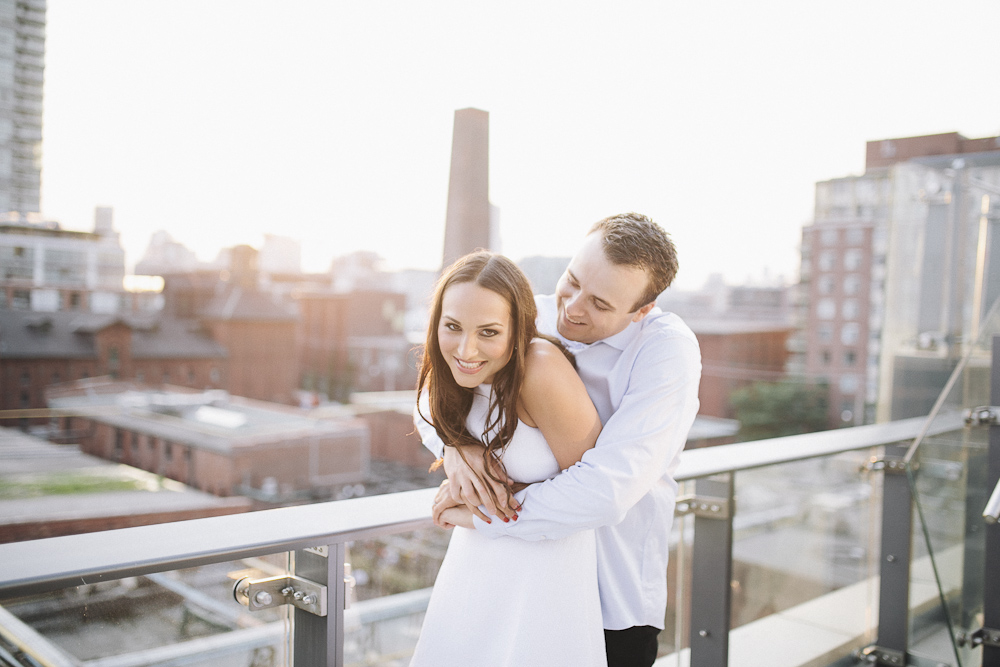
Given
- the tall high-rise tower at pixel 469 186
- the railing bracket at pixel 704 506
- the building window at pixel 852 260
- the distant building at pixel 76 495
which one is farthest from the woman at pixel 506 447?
the building window at pixel 852 260

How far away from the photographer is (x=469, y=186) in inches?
184

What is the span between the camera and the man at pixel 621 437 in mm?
864

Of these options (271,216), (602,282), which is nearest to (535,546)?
(602,282)

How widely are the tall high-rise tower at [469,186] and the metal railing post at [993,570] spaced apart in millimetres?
2641

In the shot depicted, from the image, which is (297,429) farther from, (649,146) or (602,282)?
(602,282)

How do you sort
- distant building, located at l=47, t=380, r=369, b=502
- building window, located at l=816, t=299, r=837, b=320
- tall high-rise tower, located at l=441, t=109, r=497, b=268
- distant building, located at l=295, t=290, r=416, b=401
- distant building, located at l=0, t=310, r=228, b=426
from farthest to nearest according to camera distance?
1. building window, located at l=816, t=299, r=837, b=320
2. distant building, located at l=295, t=290, r=416, b=401
3. distant building, located at l=47, t=380, r=369, b=502
4. distant building, located at l=0, t=310, r=228, b=426
5. tall high-rise tower, located at l=441, t=109, r=497, b=268

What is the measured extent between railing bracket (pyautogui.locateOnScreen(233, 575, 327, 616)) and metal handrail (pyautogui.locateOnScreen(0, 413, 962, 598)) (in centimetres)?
8

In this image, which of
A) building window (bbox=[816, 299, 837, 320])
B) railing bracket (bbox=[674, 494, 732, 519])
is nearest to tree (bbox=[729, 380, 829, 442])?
building window (bbox=[816, 299, 837, 320])

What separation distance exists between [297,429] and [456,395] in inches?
1023

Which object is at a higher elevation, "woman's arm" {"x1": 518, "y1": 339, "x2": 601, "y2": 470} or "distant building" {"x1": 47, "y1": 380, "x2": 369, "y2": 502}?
"woman's arm" {"x1": 518, "y1": 339, "x2": 601, "y2": 470}

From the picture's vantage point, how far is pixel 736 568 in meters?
1.73

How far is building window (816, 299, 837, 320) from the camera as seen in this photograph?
35375 mm

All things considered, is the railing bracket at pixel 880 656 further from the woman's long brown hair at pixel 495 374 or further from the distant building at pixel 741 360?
the distant building at pixel 741 360

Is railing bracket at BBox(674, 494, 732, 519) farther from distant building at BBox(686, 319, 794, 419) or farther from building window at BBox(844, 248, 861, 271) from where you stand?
building window at BBox(844, 248, 861, 271)
